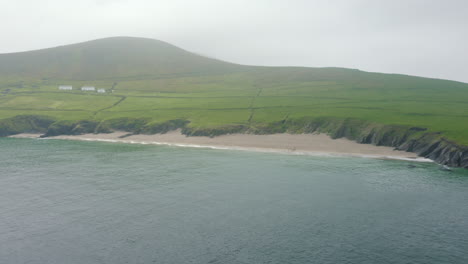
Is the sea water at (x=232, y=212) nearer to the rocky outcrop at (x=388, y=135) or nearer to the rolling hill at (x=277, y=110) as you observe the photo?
the rocky outcrop at (x=388, y=135)

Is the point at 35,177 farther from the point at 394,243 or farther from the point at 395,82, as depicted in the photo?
the point at 395,82

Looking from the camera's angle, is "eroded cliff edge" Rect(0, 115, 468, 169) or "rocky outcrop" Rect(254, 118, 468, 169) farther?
"eroded cliff edge" Rect(0, 115, 468, 169)

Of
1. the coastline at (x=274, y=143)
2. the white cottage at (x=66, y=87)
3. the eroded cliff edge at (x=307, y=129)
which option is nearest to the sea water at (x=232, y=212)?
the coastline at (x=274, y=143)

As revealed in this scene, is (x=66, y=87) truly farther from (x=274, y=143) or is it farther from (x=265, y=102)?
(x=274, y=143)

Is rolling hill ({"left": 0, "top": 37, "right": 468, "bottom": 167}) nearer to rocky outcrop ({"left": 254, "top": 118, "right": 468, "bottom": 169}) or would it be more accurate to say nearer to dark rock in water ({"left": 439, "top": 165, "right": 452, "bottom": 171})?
rocky outcrop ({"left": 254, "top": 118, "right": 468, "bottom": 169})

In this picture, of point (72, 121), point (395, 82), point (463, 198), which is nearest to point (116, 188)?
point (463, 198)

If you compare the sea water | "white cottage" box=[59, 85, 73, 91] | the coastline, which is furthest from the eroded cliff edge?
"white cottage" box=[59, 85, 73, 91]

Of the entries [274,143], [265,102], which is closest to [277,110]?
[265,102]
